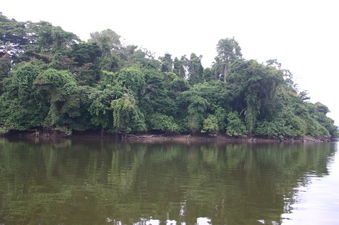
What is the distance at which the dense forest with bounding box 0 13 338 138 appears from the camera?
2744 cm

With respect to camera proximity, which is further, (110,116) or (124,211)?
(110,116)

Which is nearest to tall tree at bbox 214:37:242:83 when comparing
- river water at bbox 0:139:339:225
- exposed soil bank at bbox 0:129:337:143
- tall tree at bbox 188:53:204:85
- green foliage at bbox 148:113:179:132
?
tall tree at bbox 188:53:204:85

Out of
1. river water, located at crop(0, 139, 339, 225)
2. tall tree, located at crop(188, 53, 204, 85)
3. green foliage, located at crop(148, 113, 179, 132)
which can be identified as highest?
tall tree, located at crop(188, 53, 204, 85)

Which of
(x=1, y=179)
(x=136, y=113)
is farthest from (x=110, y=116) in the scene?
(x=1, y=179)

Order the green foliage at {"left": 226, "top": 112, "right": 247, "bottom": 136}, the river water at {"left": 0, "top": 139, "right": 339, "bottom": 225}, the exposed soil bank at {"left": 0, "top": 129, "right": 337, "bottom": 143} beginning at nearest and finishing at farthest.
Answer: the river water at {"left": 0, "top": 139, "right": 339, "bottom": 225}
the exposed soil bank at {"left": 0, "top": 129, "right": 337, "bottom": 143}
the green foliage at {"left": 226, "top": 112, "right": 247, "bottom": 136}

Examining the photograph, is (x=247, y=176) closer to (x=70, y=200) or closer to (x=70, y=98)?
(x=70, y=200)

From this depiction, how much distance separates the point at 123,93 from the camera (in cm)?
2855

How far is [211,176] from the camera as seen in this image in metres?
9.82

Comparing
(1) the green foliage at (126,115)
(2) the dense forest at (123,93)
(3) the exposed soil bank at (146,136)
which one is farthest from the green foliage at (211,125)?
(1) the green foliage at (126,115)

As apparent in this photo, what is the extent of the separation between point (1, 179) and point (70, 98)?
66.6 ft

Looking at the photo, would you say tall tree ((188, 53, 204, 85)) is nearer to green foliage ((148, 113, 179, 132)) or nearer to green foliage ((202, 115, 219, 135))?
green foliage ((202, 115, 219, 135))

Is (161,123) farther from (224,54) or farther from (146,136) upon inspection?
(224,54)

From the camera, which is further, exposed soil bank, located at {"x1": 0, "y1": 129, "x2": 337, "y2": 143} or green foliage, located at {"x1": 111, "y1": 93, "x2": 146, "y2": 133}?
exposed soil bank, located at {"x1": 0, "y1": 129, "x2": 337, "y2": 143}

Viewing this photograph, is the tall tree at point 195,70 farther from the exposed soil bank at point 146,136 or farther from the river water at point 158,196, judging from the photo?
the river water at point 158,196
